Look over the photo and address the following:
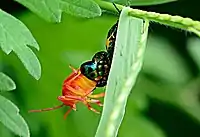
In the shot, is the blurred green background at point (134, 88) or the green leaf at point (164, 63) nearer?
the blurred green background at point (134, 88)

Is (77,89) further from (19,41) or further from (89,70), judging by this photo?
(19,41)

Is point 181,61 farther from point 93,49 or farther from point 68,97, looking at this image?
point 68,97

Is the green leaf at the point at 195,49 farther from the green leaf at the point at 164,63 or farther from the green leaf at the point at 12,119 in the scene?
the green leaf at the point at 12,119

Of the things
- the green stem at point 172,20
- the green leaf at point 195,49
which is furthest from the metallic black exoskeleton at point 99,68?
the green leaf at point 195,49

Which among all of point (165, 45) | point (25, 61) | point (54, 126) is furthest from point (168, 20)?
point (165, 45)

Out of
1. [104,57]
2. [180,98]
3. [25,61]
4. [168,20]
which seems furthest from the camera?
[180,98]

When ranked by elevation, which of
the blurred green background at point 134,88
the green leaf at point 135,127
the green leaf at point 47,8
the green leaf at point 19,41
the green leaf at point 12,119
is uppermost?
the green leaf at point 47,8

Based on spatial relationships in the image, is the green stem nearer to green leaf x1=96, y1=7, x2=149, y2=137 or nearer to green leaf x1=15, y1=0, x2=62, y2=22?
green leaf x1=96, y1=7, x2=149, y2=137
